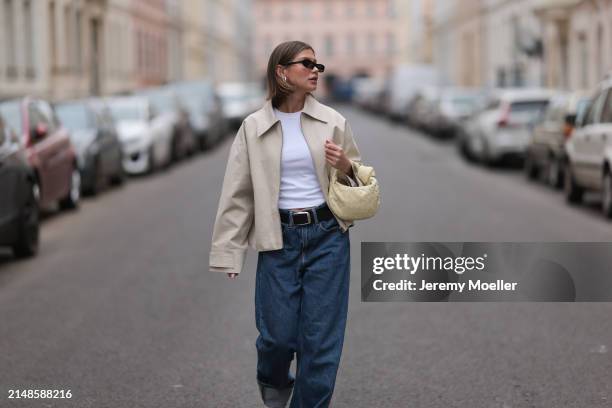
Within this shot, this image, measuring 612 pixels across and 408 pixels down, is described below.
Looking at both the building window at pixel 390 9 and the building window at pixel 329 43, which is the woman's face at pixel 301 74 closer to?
the building window at pixel 390 9

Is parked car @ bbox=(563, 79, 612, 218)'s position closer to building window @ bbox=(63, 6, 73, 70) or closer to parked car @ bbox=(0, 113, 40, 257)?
parked car @ bbox=(0, 113, 40, 257)

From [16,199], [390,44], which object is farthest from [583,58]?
[390,44]

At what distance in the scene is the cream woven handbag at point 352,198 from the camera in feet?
16.9

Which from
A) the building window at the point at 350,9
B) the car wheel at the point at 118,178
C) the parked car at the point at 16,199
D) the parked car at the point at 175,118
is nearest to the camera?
the parked car at the point at 16,199

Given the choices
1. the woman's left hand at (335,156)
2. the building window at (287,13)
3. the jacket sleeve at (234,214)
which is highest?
the building window at (287,13)

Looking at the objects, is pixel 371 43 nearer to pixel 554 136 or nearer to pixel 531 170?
pixel 531 170

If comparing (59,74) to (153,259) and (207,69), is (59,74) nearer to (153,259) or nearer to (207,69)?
(153,259)

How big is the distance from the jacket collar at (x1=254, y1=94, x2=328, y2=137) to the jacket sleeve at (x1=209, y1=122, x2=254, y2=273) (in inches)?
3.8

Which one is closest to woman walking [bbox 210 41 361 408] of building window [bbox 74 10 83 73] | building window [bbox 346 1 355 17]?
building window [bbox 74 10 83 73]

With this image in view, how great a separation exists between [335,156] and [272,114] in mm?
336

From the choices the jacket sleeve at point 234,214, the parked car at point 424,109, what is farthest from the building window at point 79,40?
the jacket sleeve at point 234,214

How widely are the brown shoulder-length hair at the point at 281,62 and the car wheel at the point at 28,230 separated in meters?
7.44

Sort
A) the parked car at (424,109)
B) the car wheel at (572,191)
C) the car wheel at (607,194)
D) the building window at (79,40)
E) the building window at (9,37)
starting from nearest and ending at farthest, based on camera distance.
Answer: the car wheel at (607,194)
the car wheel at (572,191)
the building window at (9,37)
the building window at (79,40)
the parked car at (424,109)

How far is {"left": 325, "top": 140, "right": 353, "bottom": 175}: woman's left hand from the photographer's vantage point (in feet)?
16.8
